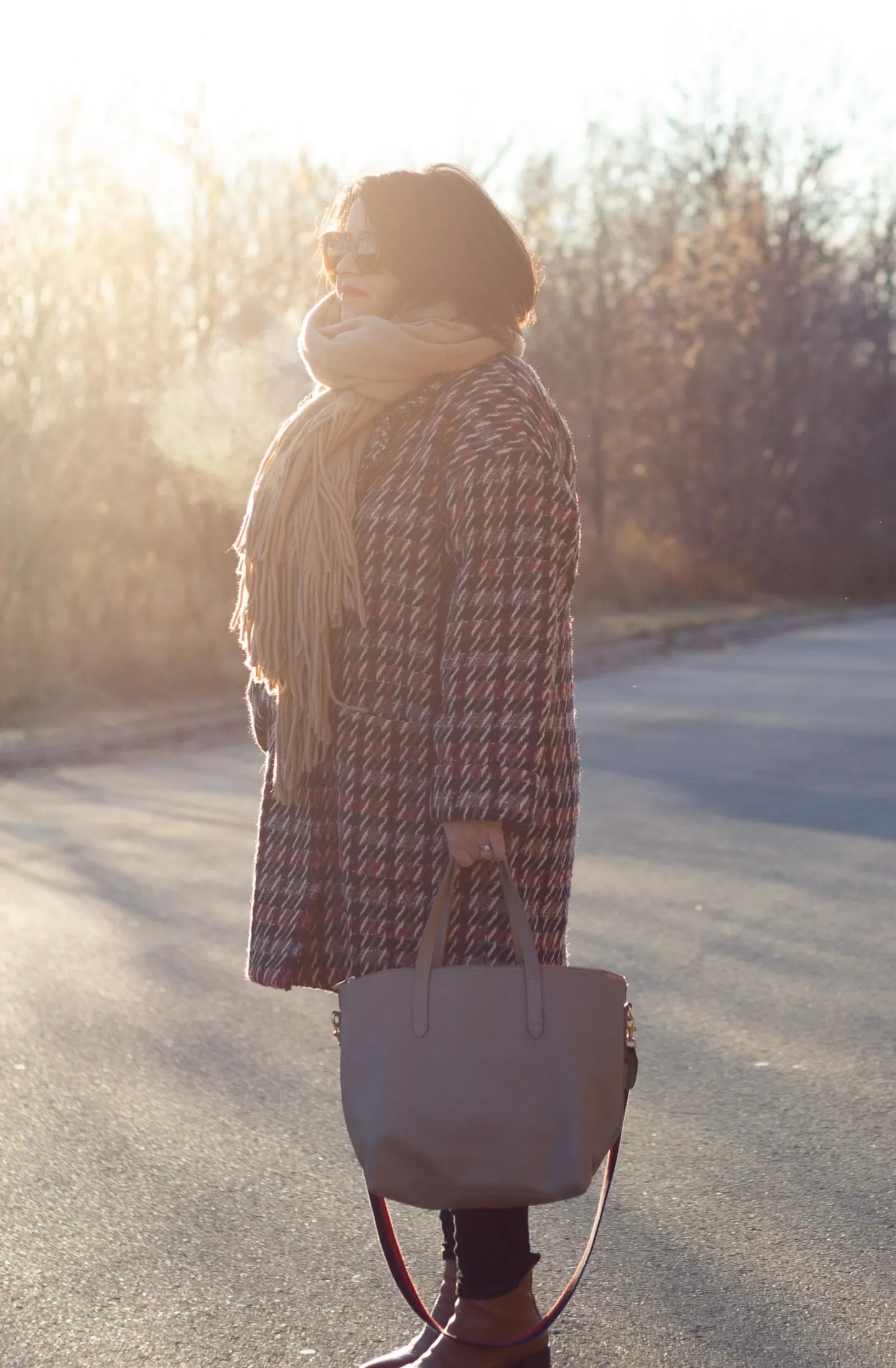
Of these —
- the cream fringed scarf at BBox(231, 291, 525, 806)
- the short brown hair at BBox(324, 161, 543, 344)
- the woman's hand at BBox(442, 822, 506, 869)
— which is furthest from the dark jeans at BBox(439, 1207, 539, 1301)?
the short brown hair at BBox(324, 161, 543, 344)

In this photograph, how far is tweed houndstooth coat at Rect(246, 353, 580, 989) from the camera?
8.61ft

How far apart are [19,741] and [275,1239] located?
8.55 metres

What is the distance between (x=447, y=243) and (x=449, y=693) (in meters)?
0.72

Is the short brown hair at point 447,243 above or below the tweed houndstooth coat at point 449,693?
above

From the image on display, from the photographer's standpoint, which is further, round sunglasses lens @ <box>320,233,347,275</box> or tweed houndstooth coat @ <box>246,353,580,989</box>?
round sunglasses lens @ <box>320,233,347,275</box>

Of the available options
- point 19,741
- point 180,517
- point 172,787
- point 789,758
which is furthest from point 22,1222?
point 180,517

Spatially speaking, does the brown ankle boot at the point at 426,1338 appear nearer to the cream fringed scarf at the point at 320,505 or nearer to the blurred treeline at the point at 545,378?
the cream fringed scarf at the point at 320,505

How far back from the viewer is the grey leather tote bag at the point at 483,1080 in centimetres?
251

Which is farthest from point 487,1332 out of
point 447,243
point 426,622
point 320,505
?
point 447,243

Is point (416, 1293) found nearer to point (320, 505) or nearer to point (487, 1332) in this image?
point (487, 1332)

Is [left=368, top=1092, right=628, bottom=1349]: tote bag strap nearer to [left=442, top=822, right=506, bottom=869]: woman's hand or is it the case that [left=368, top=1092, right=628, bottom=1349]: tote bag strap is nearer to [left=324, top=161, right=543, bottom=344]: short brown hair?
[left=442, top=822, right=506, bottom=869]: woman's hand

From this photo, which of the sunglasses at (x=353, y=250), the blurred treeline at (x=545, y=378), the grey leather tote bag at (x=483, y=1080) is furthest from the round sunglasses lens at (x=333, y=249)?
the blurred treeline at (x=545, y=378)

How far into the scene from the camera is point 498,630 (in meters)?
2.62

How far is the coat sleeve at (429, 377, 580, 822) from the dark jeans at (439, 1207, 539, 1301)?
2.11 feet
